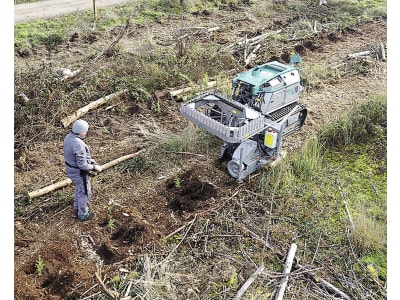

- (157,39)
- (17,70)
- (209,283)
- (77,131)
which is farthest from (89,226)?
(157,39)

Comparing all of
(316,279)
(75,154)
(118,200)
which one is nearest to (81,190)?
(75,154)

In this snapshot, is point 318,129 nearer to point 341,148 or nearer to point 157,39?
point 341,148

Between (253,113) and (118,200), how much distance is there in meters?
2.79

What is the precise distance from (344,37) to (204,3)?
18.5 ft

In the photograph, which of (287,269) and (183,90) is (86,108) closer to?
(183,90)

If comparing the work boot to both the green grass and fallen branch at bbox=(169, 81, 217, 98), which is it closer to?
the green grass

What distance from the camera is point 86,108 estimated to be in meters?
10.1

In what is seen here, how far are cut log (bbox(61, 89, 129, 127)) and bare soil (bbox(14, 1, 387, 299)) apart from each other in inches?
20.5

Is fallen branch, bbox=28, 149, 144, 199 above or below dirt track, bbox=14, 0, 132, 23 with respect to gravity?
below

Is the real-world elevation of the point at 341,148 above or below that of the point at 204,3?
below

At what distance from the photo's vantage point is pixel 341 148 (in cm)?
937

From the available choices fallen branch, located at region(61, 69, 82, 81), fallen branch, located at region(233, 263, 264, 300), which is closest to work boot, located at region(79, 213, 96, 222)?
fallen branch, located at region(233, 263, 264, 300)

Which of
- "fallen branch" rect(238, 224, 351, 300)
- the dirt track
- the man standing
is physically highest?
the dirt track

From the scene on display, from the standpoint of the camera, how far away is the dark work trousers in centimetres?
699
